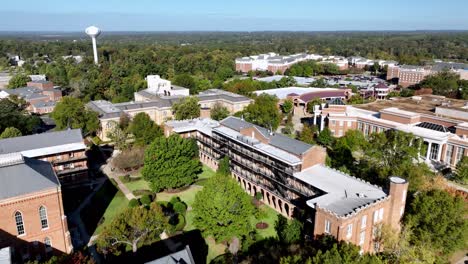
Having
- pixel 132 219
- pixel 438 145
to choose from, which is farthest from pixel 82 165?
pixel 438 145

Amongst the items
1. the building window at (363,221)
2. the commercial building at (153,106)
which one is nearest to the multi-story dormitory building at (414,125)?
the commercial building at (153,106)

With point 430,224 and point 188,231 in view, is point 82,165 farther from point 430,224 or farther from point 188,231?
point 430,224

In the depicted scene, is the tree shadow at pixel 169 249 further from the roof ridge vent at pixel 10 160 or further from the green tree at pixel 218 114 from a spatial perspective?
the green tree at pixel 218 114

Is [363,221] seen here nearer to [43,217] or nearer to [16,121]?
[43,217]

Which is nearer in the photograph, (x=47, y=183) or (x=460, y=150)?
(x=47, y=183)

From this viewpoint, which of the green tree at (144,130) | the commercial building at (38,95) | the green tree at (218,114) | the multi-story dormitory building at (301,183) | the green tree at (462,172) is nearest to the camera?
the multi-story dormitory building at (301,183)

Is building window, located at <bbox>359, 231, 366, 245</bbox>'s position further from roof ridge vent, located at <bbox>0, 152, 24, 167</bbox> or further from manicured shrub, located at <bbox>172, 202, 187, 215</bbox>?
roof ridge vent, located at <bbox>0, 152, 24, 167</bbox>

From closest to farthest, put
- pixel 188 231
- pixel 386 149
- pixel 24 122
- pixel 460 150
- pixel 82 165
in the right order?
1. pixel 188 231
2. pixel 386 149
3. pixel 82 165
4. pixel 460 150
5. pixel 24 122
